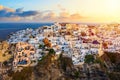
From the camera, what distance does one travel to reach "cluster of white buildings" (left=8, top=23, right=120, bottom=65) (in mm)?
34719

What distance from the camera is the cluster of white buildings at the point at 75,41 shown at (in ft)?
114

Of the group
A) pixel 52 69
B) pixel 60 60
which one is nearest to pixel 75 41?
pixel 60 60

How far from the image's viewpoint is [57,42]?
3997 cm

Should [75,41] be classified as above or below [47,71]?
above

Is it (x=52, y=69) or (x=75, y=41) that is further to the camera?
(x=75, y=41)

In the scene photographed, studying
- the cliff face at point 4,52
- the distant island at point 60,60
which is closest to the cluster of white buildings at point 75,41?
the distant island at point 60,60

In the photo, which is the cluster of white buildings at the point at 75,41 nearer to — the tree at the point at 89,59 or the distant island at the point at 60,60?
the distant island at the point at 60,60

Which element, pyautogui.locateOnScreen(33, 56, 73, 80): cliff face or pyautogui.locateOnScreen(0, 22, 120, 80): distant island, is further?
pyautogui.locateOnScreen(0, 22, 120, 80): distant island

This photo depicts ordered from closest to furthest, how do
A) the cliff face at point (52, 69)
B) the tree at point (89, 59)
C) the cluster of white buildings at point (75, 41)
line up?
1. the cliff face at point (52, 69)
2. the tree at point (89, 59)
3. the cluster of white buildings at point (75, 41)

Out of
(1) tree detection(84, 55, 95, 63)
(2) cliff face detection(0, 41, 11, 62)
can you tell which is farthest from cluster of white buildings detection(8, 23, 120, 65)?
(2) cliff face detection(0, 41, 11, 62)

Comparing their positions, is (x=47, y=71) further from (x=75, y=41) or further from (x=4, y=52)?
(x=75, y=41)

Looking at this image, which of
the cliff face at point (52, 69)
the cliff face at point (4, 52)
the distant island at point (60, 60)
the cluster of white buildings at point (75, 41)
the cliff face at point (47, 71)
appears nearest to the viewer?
the cliff face at point (47, 71)

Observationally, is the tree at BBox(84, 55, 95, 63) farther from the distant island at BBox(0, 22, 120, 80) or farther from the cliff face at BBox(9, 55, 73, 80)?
the cliff face at BBox(9, 55, 73, 80)

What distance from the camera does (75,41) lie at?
41.0m
